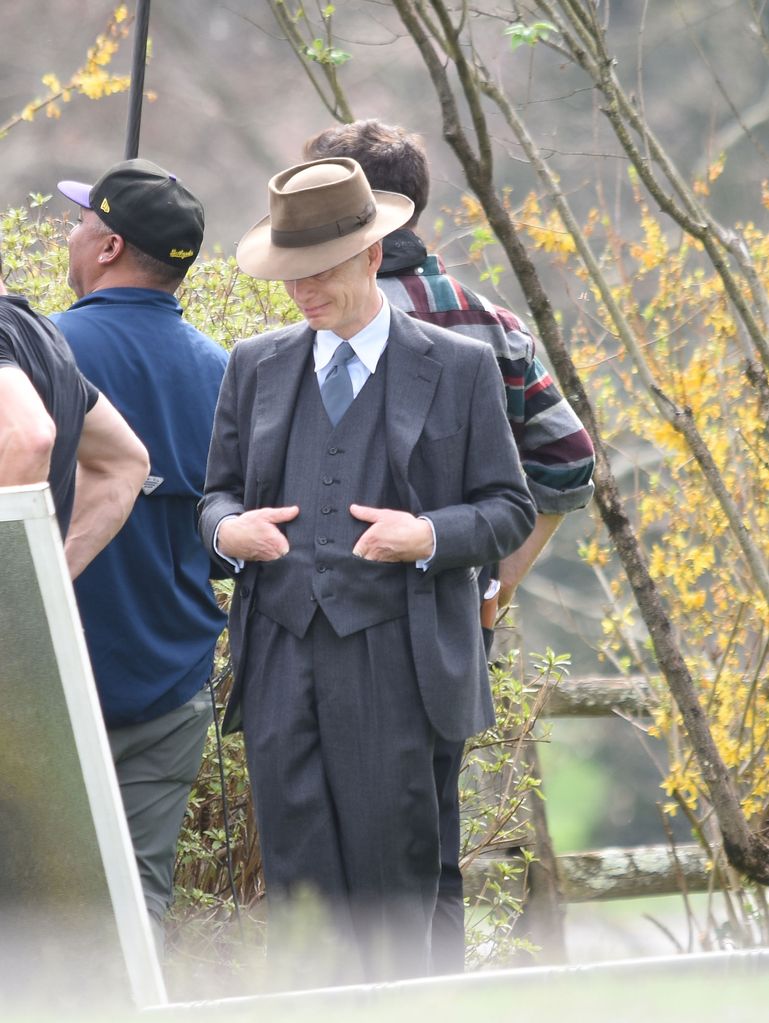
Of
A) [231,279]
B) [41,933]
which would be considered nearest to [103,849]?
[41,933]

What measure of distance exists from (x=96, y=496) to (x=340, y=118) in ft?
8.39

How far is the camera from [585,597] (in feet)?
36.9

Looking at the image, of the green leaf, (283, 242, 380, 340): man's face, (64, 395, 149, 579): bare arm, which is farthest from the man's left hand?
the green leaf

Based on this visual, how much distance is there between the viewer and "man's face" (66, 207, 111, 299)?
3049 mm

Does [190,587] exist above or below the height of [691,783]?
above

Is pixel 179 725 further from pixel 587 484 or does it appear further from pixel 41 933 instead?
pixel 41 933

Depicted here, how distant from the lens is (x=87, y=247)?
3.06m

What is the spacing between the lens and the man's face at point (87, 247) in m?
3.05

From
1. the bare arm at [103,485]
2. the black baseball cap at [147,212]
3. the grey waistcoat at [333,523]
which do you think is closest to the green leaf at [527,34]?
the black baseball cap at [147,212]

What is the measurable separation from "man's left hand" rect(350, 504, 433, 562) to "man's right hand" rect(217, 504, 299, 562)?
0.13 meters

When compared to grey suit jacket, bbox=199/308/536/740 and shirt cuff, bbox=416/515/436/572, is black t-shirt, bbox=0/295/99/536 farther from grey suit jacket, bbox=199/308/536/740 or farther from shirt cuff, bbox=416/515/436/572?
shirt cuff, bbox=416/515/436/572

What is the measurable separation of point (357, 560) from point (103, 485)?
49 cm

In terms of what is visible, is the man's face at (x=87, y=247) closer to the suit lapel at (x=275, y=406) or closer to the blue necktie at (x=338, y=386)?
the suit lapel at (x=275, y=406)

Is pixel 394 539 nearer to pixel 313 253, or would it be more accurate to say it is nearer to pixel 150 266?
pixel 313 253
